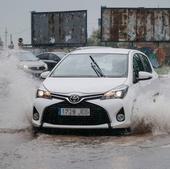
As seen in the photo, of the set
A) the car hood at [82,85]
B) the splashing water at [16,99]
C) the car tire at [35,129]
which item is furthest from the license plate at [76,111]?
the splashing water at [16,99]

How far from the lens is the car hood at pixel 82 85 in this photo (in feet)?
34.5

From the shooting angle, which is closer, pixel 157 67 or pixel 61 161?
pixel 61 161

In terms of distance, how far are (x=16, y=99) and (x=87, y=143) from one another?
3.98 metres

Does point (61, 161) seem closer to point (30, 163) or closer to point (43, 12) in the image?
point (30, 163)

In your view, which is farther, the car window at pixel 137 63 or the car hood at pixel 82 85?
the car window at pixel 137 63

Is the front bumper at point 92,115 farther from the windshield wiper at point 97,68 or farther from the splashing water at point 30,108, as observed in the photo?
the windshield wiper at point 97,68

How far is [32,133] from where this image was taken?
11234 millimetres

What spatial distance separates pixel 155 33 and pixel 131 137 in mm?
40432

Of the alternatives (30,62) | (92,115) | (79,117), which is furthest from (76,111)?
(30,62)

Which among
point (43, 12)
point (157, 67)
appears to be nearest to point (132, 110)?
point (157, 67)

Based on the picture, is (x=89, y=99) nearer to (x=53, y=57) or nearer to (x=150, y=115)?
(x=150, y=115)

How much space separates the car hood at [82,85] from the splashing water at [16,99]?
140cm

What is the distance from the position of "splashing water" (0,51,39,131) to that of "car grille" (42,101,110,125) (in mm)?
1460

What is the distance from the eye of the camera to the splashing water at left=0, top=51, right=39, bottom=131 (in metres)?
12.3
